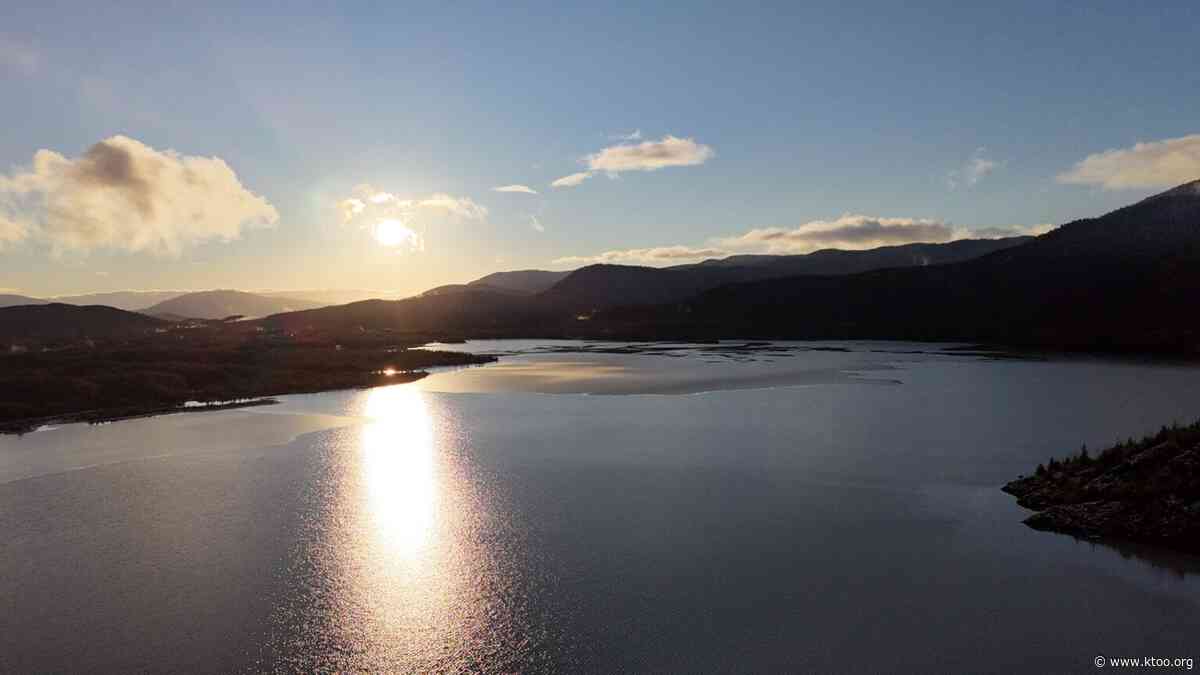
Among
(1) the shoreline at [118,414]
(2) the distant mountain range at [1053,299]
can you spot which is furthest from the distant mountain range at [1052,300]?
(1) the shoreline at [118,414]

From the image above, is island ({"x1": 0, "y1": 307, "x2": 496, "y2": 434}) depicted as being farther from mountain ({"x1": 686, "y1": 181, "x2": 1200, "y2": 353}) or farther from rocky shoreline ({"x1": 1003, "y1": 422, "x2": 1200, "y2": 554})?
mountain ({"x1": 686, "y1": 181, "x2": 1200, "y2": 353})

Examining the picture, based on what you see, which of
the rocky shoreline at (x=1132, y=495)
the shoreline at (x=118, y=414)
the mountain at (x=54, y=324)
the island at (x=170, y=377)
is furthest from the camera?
the mountain at (x=54, y=324)

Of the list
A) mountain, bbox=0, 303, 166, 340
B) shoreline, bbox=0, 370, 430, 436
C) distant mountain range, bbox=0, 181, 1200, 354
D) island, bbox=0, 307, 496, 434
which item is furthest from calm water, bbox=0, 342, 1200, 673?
mountain, bbox=0, 303, 166, 340

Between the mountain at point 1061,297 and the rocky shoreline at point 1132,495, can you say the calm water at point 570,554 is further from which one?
the mountain at point 1061,297

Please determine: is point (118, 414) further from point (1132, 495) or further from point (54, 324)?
point (54, 324)

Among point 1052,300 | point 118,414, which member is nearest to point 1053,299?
point 1052,300

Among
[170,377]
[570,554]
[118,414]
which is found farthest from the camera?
[170,377]
